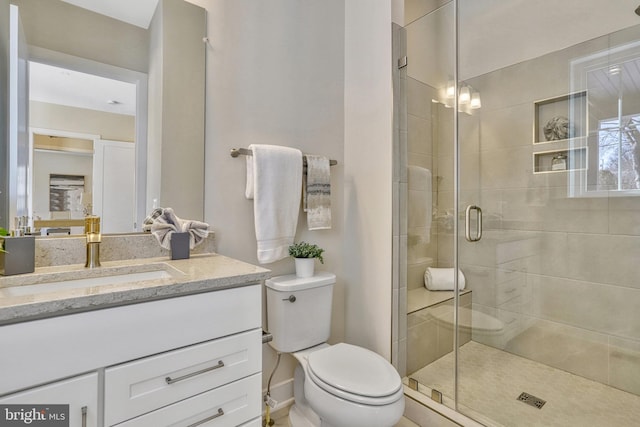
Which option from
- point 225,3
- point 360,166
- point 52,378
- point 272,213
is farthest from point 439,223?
point 52,378

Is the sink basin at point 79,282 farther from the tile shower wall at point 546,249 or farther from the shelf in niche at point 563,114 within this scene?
the shelf in niche at point 563,114

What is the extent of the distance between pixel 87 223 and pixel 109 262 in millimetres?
179

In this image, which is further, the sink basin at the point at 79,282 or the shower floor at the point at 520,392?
the shower floor at the point at 520,392

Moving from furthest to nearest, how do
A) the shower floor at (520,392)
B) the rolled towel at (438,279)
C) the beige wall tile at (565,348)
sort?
the rolled towel at (438,279)
the beige wall tile at (565,348)
the shower floor at (520,392)

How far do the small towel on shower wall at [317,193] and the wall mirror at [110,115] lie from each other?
56 centimetres

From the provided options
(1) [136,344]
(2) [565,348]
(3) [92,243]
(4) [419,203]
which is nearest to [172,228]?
(3) [92,243]

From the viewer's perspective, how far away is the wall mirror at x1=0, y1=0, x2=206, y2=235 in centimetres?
115

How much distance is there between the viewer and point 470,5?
6.56 feet

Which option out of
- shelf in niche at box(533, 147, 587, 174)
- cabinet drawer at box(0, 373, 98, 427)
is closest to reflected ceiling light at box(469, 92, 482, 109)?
shelf in niche at box(533, 147, 587, 174)

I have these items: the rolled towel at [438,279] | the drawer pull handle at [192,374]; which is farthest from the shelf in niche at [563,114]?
the drawer pull handle at [192,374]

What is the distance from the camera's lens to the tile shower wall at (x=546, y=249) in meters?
1.72

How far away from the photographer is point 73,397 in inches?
29.4

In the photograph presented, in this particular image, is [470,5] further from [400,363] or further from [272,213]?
[400,363]

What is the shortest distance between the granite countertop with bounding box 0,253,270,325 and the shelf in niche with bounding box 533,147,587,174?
1.93 m
